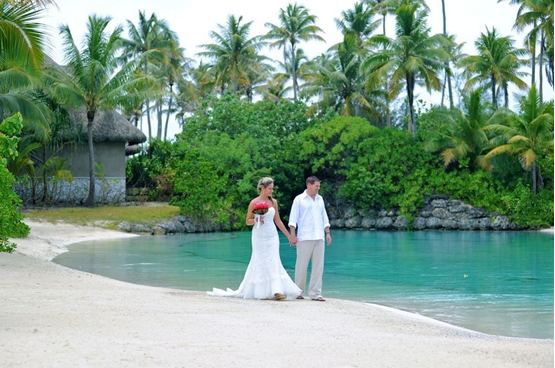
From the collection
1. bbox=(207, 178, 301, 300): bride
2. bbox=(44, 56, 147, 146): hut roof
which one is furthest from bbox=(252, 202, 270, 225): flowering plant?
bbox=(44, 56, 147, 146): hut roof

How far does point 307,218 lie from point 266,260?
2.67ft

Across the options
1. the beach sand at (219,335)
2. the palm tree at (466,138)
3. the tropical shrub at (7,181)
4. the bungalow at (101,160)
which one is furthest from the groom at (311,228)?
the palm tree at (466,138)

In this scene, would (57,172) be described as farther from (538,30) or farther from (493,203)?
(538,30)

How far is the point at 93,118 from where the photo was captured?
109ft

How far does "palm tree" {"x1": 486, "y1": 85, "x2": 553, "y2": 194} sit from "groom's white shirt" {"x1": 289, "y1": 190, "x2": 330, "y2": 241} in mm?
24485

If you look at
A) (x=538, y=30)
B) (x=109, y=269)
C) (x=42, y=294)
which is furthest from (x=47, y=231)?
(x=538, y=30)

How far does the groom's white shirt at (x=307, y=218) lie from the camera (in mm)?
9680

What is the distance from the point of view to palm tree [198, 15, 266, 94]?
49.5 meters

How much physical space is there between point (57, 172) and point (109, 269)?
17.7 m

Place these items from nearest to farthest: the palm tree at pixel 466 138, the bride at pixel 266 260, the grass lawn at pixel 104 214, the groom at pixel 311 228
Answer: the bride at pixel 266 260, the groom at pixel 311 228, the grass lawn at pixel 104 214, the palm tree at pixel 466 138

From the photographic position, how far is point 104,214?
3028 centimetres

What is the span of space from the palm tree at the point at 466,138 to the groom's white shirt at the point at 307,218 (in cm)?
2636

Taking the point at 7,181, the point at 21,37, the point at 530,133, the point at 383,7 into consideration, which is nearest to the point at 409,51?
the point at 530,133

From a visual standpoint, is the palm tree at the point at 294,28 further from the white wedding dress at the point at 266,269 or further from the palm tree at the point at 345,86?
the white wedding dress at the point at 266,269
